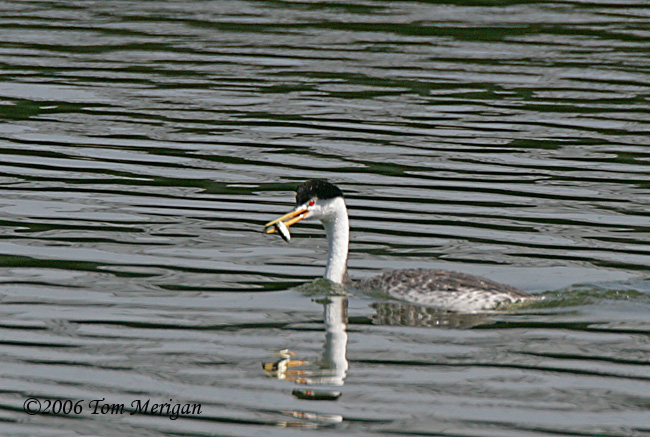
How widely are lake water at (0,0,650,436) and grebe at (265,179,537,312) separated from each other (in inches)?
7.1

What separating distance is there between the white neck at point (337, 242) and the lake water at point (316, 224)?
0.32 m

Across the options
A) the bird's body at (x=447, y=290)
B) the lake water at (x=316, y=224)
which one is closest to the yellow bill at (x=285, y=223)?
the lake water at (x=316, y=224)

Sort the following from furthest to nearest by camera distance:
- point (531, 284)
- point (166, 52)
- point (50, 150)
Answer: point (166, 52) → point (50, 150) → point (531, 284)

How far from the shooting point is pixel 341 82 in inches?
877

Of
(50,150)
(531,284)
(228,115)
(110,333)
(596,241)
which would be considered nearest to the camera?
(110,333)

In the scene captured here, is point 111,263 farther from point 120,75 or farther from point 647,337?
point 120,75

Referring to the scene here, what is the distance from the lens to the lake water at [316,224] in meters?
9.18

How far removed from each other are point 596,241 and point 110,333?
569 centimetres

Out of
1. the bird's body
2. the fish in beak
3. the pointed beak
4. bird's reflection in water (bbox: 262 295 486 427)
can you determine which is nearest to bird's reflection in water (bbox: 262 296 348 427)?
bird's reflection in water (bbox: 262 295 486 427)

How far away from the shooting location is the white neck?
40.9 feet

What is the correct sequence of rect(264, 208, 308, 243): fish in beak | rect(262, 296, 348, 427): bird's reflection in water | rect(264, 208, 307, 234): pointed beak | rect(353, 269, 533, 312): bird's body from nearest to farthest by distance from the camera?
rect(262, 296, 348, 427): bird's reflection in water < rect(353, 269, 533, 312): bird's body < rect(264, 208, 308, 243): fish in beak < rect(264, 208, 307, 234): pointed beak

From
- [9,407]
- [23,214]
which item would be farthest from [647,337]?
[23,214]

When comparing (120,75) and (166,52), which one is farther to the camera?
(166,52)

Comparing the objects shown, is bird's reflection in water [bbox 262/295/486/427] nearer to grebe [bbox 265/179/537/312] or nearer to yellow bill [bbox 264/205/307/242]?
grebe [bbox 265/179/537/312]
